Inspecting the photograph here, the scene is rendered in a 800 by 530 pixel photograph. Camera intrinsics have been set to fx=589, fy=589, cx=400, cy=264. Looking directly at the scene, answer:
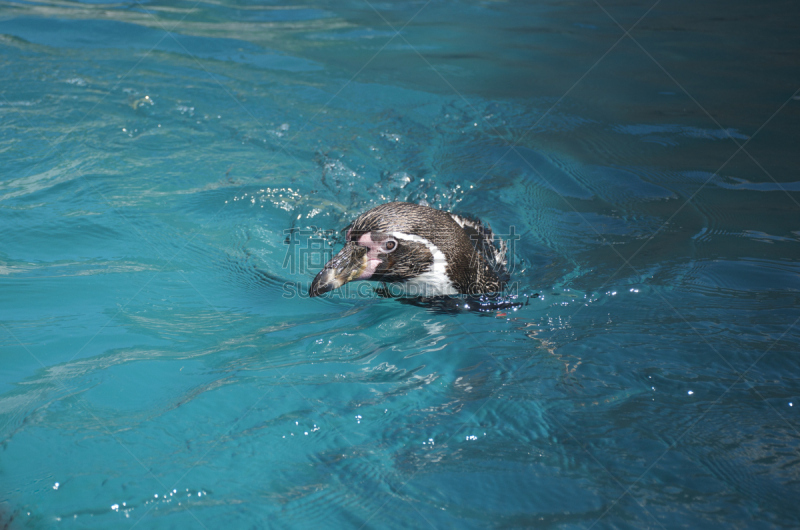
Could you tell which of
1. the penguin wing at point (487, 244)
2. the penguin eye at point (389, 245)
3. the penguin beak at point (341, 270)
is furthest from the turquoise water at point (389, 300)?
the penguin eye at point (389, 245)

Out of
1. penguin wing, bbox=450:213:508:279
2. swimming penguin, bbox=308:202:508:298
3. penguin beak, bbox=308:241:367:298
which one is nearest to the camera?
penguin beak, bbox=308:241:367:298

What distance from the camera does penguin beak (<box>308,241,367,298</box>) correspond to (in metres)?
4.05

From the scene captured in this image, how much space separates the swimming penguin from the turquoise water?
28cm

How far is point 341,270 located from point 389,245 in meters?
0.39

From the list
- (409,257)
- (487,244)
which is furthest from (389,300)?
(487,244)

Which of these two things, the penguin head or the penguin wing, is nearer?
the penguin head

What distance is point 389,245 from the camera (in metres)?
4.21

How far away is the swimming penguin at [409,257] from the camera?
4.17 meters

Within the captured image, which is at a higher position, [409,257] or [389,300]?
[409,257]

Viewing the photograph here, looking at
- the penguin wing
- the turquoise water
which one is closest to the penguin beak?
the turquoise water

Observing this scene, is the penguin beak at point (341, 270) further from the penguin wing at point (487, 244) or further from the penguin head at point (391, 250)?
the penguin wing at point (487, 244)

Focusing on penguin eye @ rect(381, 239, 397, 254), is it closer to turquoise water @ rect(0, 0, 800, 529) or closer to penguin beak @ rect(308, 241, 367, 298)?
penguin beak @ rect(308, 241, 367, 298)

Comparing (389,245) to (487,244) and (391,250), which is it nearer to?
(391,250)

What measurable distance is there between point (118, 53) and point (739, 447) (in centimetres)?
925
